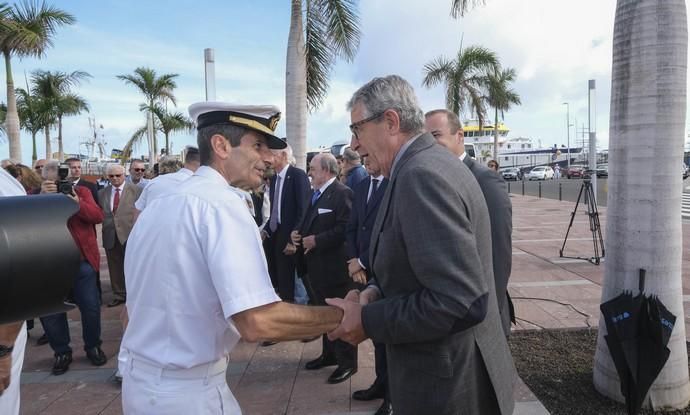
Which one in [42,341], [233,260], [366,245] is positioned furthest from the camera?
[42,341]

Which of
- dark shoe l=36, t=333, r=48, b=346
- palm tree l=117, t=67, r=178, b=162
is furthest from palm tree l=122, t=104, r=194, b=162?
dark shoe l=36, t=333, r=48, b=346

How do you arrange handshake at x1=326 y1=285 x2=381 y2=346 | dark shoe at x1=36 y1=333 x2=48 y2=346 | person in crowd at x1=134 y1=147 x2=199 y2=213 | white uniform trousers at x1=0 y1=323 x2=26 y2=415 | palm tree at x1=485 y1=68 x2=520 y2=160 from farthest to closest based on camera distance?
palm tree at x1=485 y1=68 x2=520 y2=160 < dark shoe at x1=36 y1=333 x2=48 y2=346 < person in crowd at x1=134 y1=147 x2=199 y2=213 < white uniform trousers at x1=0 y1=323 x2=26 y2=415 < handshake at x1=326 y1=285 x2=381 y2=346

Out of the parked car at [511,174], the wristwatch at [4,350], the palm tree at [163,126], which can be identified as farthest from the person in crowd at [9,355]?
the parked car at [511,174]

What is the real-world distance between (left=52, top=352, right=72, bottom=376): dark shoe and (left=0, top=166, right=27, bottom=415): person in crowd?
2739 millimetres

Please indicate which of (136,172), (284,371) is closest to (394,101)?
(284,371)

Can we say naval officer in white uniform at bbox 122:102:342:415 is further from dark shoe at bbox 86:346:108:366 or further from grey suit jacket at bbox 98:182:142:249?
grey suit jacket at bbox 98:182:142:249

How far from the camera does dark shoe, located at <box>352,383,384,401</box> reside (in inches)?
151

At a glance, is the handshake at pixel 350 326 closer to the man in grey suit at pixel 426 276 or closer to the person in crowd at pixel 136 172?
the man in grey suit at pixel 426 276

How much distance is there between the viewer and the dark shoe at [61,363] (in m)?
4.61

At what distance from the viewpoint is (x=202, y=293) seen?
162cm

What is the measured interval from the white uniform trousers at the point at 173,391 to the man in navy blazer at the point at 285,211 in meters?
3.75

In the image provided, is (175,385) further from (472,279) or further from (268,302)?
(472,279)

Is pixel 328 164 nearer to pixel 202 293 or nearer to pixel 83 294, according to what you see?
pixel 83 294

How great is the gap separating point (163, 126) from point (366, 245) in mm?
26582
